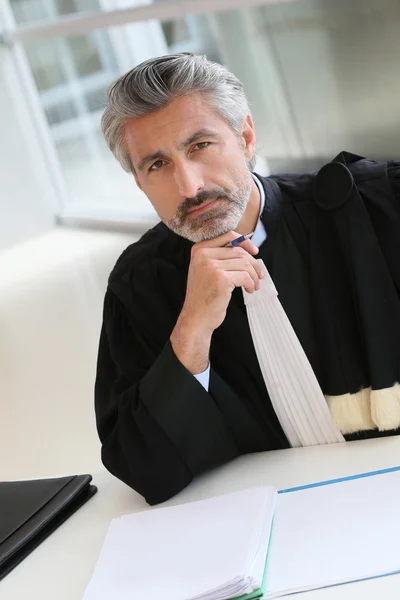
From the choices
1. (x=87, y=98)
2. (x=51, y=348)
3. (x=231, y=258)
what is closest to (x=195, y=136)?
(x=231, y=258)

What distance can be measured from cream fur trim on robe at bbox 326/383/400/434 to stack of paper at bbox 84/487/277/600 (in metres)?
0.27

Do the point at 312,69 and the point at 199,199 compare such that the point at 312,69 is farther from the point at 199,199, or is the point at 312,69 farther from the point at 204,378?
the point at 204,378

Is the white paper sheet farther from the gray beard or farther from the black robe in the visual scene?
the gray beard

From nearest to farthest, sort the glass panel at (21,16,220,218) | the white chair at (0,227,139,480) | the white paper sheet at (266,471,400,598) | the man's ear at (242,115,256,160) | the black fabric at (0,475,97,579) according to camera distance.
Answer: the white paper sheet at (266,471,400,598) < the black fabric at (0,475,97,579) < the man's ear at (242,115,256,160) < the white chair at (0,227,139,480) < the glass panel at (21,16,220,218)

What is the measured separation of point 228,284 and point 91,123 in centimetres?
585

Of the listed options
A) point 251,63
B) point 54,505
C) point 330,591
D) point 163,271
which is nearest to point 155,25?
point 251,63

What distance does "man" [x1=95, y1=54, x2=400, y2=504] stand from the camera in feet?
6.25

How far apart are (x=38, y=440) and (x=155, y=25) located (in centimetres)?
322

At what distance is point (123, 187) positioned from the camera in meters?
7.37

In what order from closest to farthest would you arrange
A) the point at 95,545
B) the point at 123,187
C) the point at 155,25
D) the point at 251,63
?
the point at 95,545, the point at 251,63, the point at 155,25, the point at 123,187

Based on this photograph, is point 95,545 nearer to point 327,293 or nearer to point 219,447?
point 219,447

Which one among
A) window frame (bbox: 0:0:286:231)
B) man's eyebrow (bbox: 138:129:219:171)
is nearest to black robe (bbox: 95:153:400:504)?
man's eyebrow (bbox: 138:129:219:171)

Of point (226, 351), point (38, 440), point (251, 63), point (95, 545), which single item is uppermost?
point (251, 63)

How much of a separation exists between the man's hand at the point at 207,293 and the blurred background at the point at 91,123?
604 millimetres
